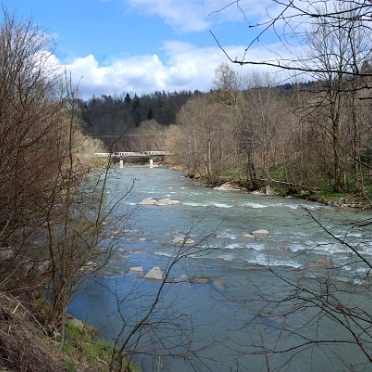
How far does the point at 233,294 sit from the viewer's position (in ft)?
23.7

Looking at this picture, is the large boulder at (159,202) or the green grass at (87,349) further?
the large boulder at (159,202)

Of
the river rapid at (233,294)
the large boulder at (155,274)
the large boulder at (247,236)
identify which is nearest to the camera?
the river rapid at (233,294)

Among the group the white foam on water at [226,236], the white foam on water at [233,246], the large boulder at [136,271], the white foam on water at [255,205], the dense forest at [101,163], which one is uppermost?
the dense forest at [101,163]

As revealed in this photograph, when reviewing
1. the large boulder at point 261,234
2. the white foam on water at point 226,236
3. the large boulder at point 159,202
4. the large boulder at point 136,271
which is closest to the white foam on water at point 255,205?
the large boulder at point 159,202

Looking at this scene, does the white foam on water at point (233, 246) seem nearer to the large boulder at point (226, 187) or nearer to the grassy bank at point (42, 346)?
the grassy bank at point (42, 346)

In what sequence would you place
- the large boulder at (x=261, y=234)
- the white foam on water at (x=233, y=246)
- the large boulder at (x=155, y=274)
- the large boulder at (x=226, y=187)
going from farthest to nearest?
the large boulder at (x=226, y=187)
the large boulder at (x=261, y=234)
the white foam on water at (x=233, y=246)
the large boulder at (x=155, y=274)

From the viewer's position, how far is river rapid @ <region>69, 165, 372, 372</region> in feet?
15.0

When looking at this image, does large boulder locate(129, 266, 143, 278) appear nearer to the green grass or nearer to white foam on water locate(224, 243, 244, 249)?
the green grass

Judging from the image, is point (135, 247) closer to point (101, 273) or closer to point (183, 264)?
point (183, 264)

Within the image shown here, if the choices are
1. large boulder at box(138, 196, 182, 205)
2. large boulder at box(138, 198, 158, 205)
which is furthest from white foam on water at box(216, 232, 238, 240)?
large boulder at box(138, 198, 158, 205)

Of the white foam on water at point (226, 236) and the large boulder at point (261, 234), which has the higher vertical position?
the large boulder at point (261, 234)

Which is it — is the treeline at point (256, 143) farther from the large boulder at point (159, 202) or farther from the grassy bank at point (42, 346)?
the grassy bank at point (42, 346)

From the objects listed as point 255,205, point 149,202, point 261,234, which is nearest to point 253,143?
point 255,205

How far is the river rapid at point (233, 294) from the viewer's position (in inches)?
180
